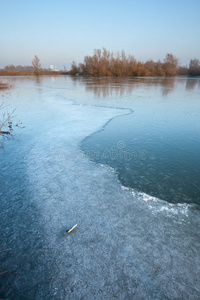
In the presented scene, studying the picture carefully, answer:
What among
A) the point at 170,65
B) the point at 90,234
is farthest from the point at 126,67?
the point at 90,234

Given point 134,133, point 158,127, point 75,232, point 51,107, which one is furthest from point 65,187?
point 51,107

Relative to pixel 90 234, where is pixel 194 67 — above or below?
above

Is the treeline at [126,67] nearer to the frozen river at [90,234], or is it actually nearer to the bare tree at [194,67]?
the bare tree at [194,67]

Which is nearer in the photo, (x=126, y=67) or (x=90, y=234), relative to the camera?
(x=90, y=234)

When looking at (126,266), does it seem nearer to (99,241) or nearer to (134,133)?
(99,241)

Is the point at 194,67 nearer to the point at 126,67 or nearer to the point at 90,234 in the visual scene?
the point at 126,67

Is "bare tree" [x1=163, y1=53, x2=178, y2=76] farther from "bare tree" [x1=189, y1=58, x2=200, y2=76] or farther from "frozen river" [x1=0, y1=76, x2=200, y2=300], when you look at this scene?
"frozen river" [x1=0, y1=76, x2=200, y2=300]

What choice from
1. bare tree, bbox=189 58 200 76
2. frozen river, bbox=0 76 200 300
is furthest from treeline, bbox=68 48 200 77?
frozen river, bbox=0 76 200 300

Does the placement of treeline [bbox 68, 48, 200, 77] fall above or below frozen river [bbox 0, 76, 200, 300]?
above

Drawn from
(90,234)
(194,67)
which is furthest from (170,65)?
(90,234)

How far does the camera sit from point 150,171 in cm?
316

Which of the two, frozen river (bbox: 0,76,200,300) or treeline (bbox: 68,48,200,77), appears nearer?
frozen river (bbox: 0,76,200,300)

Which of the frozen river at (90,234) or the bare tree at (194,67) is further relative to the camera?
the bare tree at (194,67)

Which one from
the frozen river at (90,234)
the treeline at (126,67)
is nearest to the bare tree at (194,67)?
the treeline at (126,67)
